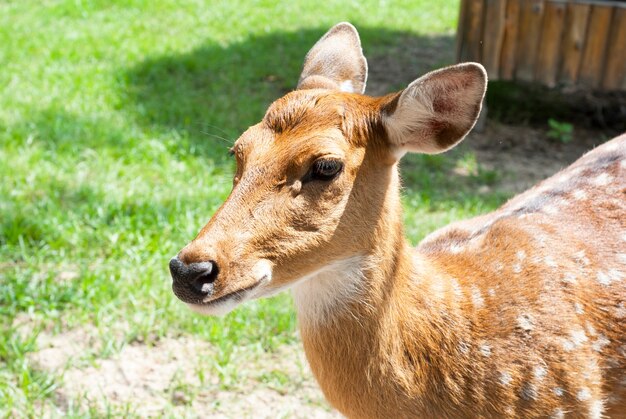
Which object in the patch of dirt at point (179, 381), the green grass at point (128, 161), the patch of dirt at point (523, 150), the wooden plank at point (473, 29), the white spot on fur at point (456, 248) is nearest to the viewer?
the white spot on fur at point (456, 248)

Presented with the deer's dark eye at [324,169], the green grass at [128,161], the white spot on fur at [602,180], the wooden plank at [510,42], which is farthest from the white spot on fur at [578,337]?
the wooden plank at [510,42]

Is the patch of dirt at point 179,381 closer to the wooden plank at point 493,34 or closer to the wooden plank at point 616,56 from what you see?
the wooden plank at point 493,34

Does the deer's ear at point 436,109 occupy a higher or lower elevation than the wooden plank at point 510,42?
higher

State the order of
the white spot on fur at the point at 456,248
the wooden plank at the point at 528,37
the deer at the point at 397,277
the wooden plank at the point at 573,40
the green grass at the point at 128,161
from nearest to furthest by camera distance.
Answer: the deer at the point at 397,277 < the white spot on fur at the point at 456,248 < the green grass at the point at 128,161 < the wooden plank at the point at 573,40 < the wooden plank at the point at 528,37

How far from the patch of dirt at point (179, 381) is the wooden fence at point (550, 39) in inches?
162

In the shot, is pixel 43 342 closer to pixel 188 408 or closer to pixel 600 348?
pixel 188 408

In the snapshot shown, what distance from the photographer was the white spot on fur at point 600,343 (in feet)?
9.04

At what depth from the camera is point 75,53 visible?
333 inches

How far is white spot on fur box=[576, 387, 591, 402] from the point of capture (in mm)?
2688

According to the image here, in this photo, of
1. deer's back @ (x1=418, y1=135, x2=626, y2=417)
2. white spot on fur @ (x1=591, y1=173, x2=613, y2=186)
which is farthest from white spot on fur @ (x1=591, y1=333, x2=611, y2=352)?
white spot on fur @ (x1=591, y1=173, x2=613, y2=186)

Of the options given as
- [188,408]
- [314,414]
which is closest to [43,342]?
[188,408]

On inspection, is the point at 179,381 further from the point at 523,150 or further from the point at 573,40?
the point at 573,40

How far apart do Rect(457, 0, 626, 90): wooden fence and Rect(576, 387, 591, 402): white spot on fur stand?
4762 millimetres

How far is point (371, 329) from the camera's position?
267cm
